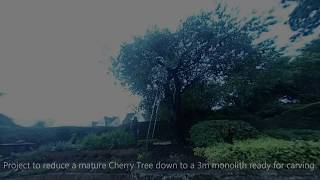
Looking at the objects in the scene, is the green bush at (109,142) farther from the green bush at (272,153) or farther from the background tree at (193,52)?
the green bush at (272,153)

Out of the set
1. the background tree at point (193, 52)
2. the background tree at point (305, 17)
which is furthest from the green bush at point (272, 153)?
the background tree at point (305, 17)

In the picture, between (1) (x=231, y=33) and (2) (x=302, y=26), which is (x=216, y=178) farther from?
(2) (x=302, y=26)

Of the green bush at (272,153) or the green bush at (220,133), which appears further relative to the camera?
the green bush at (220,133)

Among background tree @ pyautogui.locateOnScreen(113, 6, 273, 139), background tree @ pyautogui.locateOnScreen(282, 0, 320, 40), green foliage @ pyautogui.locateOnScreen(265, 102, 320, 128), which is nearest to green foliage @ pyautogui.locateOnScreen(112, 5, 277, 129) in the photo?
background tree @ pyautogui.locateOnScreen(113, 6, 273, 139)

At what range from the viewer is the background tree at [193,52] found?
26.5 feet

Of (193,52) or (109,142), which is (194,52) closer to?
(193,52)

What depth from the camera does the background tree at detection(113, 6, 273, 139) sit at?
8.07 metres

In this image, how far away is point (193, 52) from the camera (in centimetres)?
838

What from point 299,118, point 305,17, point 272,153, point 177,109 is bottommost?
point 272,153

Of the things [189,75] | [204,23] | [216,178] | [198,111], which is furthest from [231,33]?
[216,178]

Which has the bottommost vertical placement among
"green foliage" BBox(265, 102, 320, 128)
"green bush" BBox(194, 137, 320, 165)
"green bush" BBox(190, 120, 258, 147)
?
"green bush" BBox(194, 137, 320, 165)

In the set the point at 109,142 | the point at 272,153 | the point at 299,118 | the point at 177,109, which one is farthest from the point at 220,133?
the point at 299,118

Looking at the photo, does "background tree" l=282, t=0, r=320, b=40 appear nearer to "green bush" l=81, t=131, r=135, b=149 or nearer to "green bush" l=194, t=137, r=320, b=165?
"green bush" l=194, t=137, r=320, b=165

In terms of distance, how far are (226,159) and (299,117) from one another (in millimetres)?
7584
